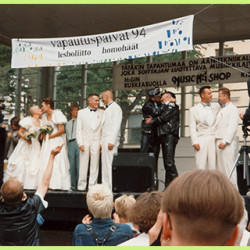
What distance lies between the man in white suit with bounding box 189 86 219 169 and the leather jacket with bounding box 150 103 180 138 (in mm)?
275

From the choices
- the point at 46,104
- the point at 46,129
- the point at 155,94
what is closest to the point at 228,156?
the point at 155,94

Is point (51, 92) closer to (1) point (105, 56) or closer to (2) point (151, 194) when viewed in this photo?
(1) point (105, 56)

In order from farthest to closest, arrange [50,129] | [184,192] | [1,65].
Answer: [1,65]
[50,129]
[184,192]

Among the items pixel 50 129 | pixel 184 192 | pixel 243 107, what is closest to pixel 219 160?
pixel 50 129

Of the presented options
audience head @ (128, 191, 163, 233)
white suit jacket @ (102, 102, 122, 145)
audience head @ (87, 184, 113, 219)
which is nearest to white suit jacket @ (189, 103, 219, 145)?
white suit jacket @ (102, 102, 122, 145)

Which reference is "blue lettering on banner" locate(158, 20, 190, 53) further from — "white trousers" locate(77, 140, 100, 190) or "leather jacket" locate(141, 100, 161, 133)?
"white trousers" locate(77, 140, 100, 190)

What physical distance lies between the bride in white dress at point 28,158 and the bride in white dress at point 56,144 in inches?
5.0

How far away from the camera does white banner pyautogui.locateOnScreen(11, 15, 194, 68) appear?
6.55 metres

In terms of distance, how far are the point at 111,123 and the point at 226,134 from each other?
1.88 metres

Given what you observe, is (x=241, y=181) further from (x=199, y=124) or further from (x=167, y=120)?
(x=167, y=120)

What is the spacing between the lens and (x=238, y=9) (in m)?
9.41

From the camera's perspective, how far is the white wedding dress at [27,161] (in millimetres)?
8016

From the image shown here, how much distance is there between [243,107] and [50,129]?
4.77 m

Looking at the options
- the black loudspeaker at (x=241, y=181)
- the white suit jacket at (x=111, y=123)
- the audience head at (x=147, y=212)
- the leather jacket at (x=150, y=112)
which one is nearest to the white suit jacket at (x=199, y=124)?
the leather jacket at (x=150, y=112)
